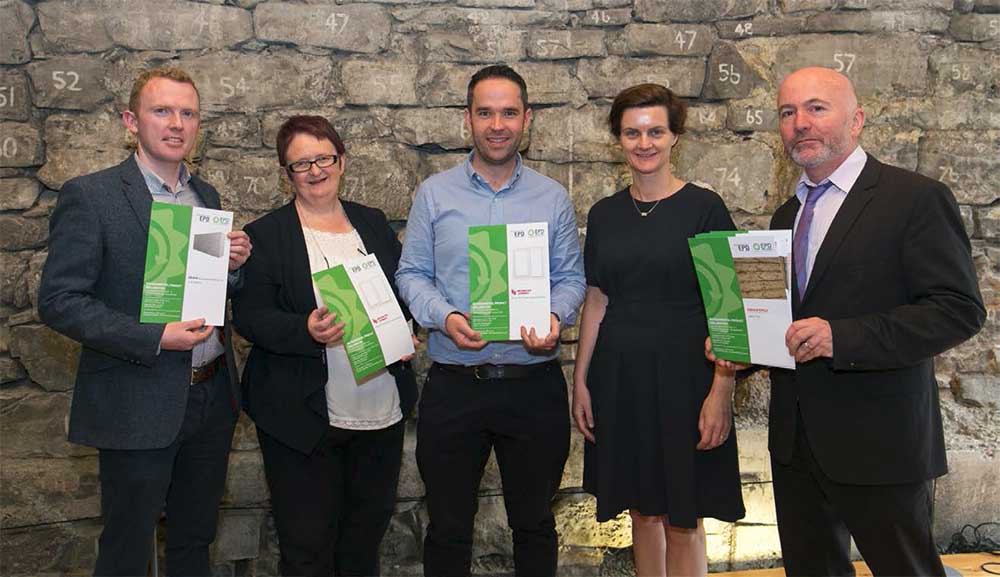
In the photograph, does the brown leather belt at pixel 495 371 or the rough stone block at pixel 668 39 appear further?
the rough stone block at pixel 668 39

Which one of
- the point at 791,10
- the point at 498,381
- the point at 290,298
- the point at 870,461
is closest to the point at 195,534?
the point at 290,298

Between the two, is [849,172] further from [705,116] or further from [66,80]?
[66,80]

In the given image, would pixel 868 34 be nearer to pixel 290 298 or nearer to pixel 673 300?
pixel 673 300

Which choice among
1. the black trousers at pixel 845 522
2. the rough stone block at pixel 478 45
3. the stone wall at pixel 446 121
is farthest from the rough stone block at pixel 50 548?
the black trousers at pixel 845 522

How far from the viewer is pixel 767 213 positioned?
10.6ft

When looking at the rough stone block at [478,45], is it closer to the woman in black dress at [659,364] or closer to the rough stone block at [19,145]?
the woman in black dress at [659,364]

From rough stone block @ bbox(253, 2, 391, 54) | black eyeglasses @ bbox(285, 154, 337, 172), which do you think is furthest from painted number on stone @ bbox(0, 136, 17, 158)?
black eyeglasses @ bbox(285, 154, 337, 172)

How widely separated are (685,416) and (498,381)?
0.59m

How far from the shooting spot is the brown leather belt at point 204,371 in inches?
84.2

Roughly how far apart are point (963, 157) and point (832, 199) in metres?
1.73

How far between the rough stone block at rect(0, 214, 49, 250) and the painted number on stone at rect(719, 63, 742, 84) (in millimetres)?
2885

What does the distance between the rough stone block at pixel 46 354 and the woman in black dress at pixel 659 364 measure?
214 centimetres

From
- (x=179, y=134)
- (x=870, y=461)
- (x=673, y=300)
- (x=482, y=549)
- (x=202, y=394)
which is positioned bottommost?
(x=482, y=549)

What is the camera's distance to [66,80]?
9.50 ft
